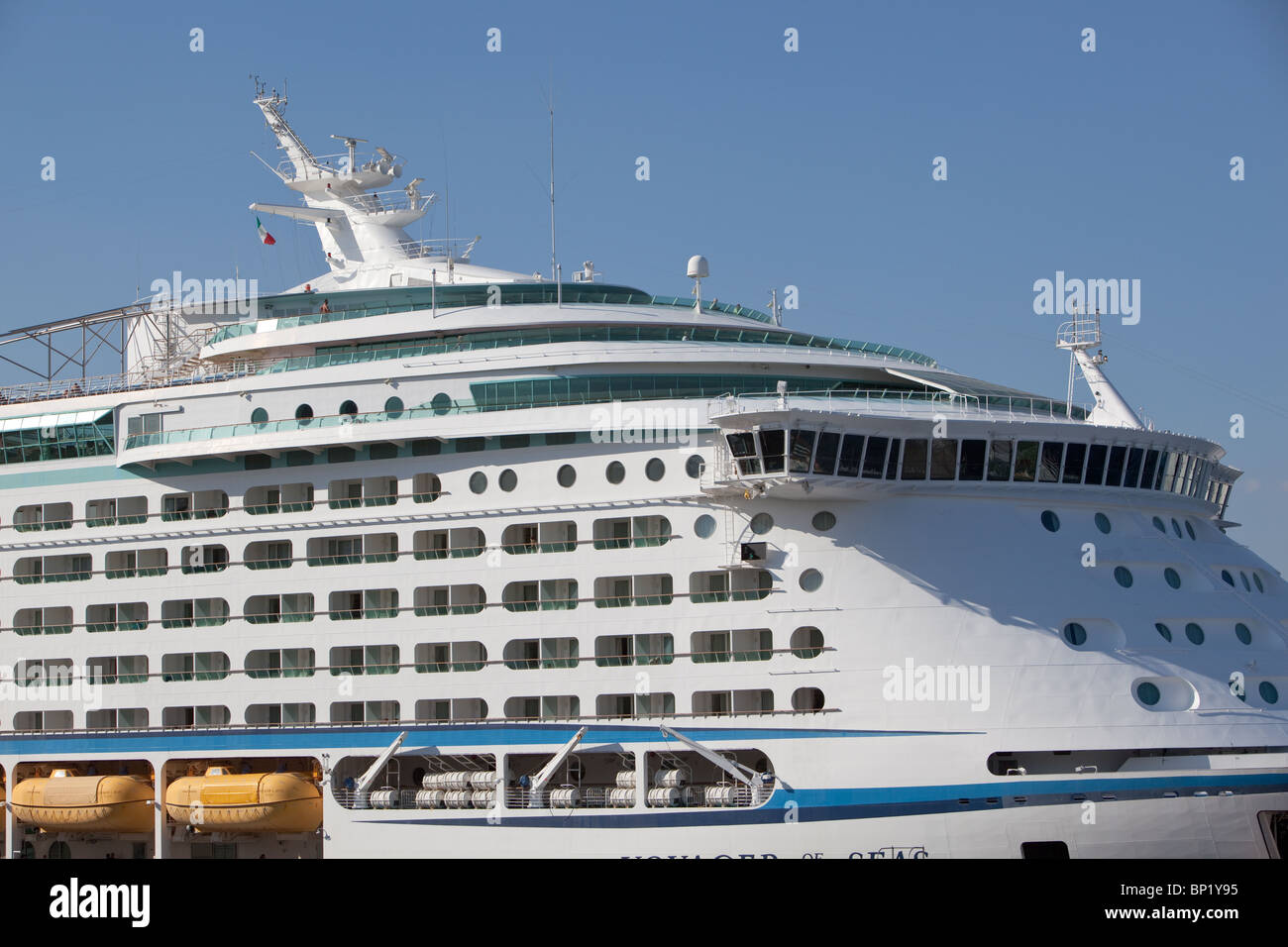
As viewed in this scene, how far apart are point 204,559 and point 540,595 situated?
350 inches

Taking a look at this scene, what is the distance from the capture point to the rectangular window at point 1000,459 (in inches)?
1112

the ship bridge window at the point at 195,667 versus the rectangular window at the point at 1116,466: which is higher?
the rectangular window at the point at 1116,466

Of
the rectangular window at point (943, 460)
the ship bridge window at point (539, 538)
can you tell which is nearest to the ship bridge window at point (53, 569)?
the ship bridge window at point (539, 538)

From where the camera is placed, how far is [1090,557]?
27.8 metres

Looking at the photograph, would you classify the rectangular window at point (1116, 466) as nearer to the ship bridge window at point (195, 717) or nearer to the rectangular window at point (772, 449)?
the rectangular window at point (772, 449)

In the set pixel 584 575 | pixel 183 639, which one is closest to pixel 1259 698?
pixel 584 575

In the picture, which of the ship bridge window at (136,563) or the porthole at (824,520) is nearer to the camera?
the porthole at (824,520)

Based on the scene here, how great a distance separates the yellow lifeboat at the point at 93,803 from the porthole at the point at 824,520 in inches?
650

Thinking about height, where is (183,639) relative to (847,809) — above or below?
above

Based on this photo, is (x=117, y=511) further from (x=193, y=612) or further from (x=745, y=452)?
(x=745, y=452)

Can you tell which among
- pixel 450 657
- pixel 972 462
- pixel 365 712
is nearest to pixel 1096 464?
pixel 972 462

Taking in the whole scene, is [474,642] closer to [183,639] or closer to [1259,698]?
[183,639]

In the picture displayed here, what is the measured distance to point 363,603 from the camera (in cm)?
3209
